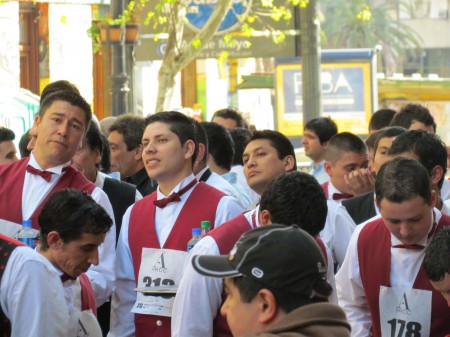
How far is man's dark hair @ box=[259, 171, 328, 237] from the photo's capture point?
5797mm

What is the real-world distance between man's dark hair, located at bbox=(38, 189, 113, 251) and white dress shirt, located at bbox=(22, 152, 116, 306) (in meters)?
0.68

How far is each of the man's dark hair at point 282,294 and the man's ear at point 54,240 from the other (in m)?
2.25

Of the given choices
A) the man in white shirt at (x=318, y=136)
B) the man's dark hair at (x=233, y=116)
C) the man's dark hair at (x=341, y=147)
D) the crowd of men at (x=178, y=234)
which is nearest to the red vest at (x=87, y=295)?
the crowd of men at (x=178, y=234)

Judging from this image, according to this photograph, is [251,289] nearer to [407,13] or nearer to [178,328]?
[178,328]

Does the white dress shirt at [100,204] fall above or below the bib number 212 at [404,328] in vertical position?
above

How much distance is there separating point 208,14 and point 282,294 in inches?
658

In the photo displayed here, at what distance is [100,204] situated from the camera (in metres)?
6.86

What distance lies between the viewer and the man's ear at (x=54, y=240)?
19.6 ft

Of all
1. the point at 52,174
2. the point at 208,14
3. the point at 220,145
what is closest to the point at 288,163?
the point at 220,145

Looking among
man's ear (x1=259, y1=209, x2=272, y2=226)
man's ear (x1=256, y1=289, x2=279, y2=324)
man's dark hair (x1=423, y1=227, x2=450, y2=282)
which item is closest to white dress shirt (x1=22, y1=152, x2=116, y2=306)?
man's ear (x1=259, y1=209, x2=272, y2=226)

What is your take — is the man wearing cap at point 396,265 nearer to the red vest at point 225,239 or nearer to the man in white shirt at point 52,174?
the red vest at point 225,239

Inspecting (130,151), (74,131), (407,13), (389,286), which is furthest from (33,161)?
(407,13)

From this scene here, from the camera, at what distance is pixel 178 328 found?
5.99 m

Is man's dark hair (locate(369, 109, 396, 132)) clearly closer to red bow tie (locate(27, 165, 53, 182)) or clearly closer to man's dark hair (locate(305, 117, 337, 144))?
man's dark hair (locate(305, 117, 337, 144))
